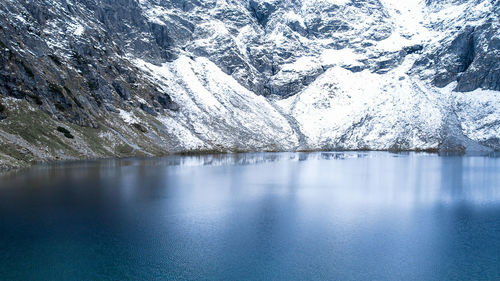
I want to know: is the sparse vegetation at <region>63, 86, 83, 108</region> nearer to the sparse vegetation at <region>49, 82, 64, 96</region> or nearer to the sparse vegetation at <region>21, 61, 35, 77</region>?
the sparse vegetation at <region>49, 82, 64, 96</region>

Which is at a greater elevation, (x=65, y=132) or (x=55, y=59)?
(x=55, y=59)

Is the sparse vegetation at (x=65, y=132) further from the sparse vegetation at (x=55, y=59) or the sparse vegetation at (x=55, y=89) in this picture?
the sparse vegetation at (x=55, y=59)

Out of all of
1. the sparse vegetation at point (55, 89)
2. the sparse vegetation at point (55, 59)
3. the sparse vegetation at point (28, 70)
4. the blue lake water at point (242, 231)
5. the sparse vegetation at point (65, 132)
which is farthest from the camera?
the sparse vegetation at point (55, 59)

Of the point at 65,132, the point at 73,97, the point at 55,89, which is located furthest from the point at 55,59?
the point at 65,132

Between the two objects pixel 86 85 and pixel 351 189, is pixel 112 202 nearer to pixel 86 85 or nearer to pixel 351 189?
pixel 351 189

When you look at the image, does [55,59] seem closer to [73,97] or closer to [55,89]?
[73,97]

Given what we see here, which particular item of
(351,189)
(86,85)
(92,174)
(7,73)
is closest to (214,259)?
(351,189)

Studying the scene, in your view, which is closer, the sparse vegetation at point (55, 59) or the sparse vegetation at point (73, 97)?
the sparse vegetation at point (73, 97)

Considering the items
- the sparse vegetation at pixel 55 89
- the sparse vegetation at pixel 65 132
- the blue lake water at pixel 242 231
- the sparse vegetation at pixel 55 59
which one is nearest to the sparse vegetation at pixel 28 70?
the sparse vegetation at pixel 55 89
